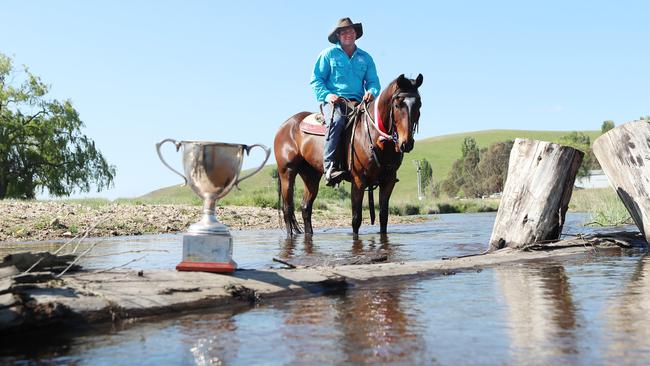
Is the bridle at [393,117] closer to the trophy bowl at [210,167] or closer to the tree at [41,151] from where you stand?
the trophy bowl at [210,167]

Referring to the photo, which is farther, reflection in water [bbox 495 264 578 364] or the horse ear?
the horse ear

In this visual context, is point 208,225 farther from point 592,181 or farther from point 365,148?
point 592,181

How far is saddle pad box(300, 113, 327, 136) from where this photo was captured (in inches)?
411

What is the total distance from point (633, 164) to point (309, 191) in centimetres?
566

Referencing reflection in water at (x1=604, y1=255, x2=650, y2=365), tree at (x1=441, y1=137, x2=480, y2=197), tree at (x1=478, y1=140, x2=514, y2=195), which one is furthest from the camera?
tree at (x1=441, y1=137, x2=480, y2=197)

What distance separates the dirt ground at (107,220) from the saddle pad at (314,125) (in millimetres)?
2954

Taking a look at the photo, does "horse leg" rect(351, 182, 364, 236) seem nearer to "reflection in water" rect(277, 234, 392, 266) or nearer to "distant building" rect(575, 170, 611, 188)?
"reflection in water" rect(277, 234, 392, 266)

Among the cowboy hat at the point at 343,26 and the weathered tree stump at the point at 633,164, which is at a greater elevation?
the cowboy hat at the point at 343,26

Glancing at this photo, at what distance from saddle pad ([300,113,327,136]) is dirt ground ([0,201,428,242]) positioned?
295cm

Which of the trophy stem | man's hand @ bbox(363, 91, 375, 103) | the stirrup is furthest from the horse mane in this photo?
the trophy stem

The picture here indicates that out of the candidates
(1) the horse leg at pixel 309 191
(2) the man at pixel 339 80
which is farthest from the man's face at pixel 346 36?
(1) the horse leg at pixel 309 191

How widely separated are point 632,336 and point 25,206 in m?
17.7

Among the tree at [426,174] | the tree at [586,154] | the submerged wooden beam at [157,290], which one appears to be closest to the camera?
the submerged wooden beam at [157,290]

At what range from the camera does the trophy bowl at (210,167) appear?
470 centimetres
